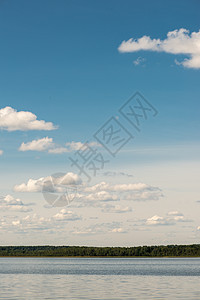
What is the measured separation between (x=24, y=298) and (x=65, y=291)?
8.30 m

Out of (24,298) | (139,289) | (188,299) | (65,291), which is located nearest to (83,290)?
(65,291)

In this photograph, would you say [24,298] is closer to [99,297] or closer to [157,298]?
[99,297]

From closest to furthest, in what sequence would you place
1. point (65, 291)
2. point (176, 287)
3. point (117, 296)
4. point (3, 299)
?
point (3, 299), point (117, 296), point (65, 291), point (176, 287)

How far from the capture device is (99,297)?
51625 millimetres

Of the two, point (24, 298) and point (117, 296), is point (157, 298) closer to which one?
point (117, 296)

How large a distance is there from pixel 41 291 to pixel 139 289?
1227 cm

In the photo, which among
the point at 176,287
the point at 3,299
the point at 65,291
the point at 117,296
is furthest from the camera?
the point at 176,287

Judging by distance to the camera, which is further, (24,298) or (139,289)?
(139,289)

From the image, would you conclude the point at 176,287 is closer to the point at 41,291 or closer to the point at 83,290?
the point at 83,290

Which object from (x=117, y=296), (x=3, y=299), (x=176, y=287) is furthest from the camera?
(x=176, y=287)

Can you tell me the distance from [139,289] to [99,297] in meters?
10.5

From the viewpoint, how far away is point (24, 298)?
50781mm

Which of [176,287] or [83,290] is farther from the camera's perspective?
[176,287]

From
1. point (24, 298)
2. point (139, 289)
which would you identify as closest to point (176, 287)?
point (139, 289)
